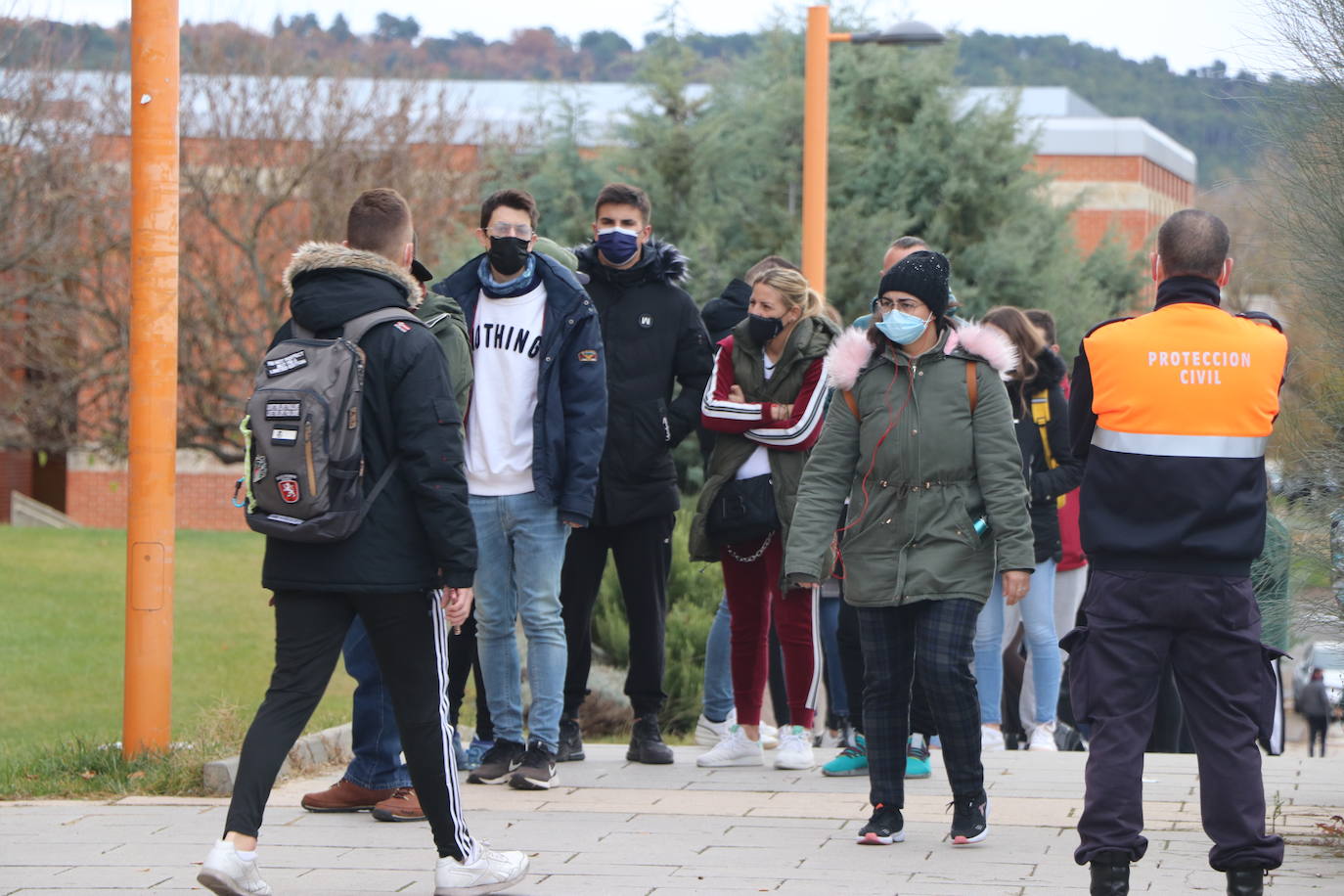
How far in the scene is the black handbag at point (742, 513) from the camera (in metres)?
6.95

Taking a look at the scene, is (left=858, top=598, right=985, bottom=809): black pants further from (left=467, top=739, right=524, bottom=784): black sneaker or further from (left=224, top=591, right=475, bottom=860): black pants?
(left=467, top=739, right=524, bottom=784): black sneaker

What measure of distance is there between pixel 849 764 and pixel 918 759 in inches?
11.3

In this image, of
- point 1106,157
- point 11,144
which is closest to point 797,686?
point 11,144

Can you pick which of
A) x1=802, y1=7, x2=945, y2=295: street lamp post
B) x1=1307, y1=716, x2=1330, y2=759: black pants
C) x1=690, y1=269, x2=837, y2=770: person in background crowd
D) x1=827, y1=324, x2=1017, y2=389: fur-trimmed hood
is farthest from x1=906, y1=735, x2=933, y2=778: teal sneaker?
x1=1307, y1=716, x2=1330, y2=759: black pants

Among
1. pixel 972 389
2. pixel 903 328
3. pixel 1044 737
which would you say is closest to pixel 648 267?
pixel 903 328

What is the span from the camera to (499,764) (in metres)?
6.79

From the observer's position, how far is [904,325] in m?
5.71

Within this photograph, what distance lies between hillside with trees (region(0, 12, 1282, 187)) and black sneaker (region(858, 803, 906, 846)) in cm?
243

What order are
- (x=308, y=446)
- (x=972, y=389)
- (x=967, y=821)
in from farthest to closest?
(x=972, y=389) → (x=967, y=821) → (x=308, y=446)

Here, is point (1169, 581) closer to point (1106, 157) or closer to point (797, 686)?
point (797, 686)

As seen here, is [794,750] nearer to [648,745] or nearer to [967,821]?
[648,745]

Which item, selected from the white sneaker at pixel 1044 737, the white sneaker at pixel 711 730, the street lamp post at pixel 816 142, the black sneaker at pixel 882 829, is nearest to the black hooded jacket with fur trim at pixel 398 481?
the black sneaker at pixel 882 829

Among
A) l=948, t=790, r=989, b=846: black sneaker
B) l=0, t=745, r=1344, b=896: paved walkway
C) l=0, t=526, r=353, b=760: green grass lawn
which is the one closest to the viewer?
l=0, t=745, r=1344, b=896: paved walkway

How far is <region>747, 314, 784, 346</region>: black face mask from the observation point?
22.9 feet
